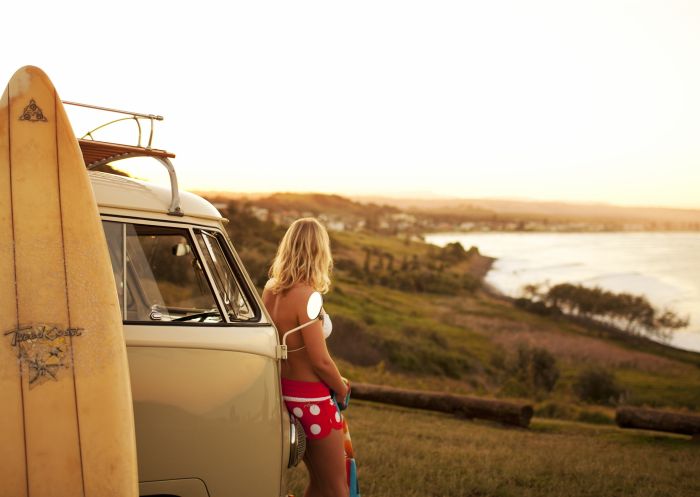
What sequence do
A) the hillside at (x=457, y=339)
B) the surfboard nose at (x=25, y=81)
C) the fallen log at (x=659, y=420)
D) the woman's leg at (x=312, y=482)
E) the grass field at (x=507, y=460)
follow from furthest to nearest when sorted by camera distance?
the hillside at (x=457, y=339) → the fallen log at (x=659, y=420) → the grass field at (x=507, y=460) → the woman's leg at (x=312, y=482) → the surfboard nose at (x=25, y=81)

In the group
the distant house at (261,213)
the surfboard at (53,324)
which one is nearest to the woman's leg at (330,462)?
the surfboard at (53,324)

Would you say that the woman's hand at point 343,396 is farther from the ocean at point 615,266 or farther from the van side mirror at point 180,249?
the ocean at point 615,266

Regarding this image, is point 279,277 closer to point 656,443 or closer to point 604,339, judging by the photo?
point 656,443

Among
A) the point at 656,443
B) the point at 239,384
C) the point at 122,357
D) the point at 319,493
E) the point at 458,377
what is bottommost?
the point at 458,377

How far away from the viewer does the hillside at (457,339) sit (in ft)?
98.2

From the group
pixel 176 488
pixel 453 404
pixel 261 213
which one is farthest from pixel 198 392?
pixel 261 213

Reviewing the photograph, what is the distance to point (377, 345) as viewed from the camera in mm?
32719

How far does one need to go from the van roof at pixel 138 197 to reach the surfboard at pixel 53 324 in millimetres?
429

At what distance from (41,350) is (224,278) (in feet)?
3.80

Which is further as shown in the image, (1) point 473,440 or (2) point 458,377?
(2) point 458,377

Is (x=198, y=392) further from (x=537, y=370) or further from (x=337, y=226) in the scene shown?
(x=337, y=226)

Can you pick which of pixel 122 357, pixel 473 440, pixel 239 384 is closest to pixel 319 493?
pixel 239 384

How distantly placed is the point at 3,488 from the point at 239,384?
1.16 m

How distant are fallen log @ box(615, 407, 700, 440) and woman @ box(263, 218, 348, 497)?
34.0ft
